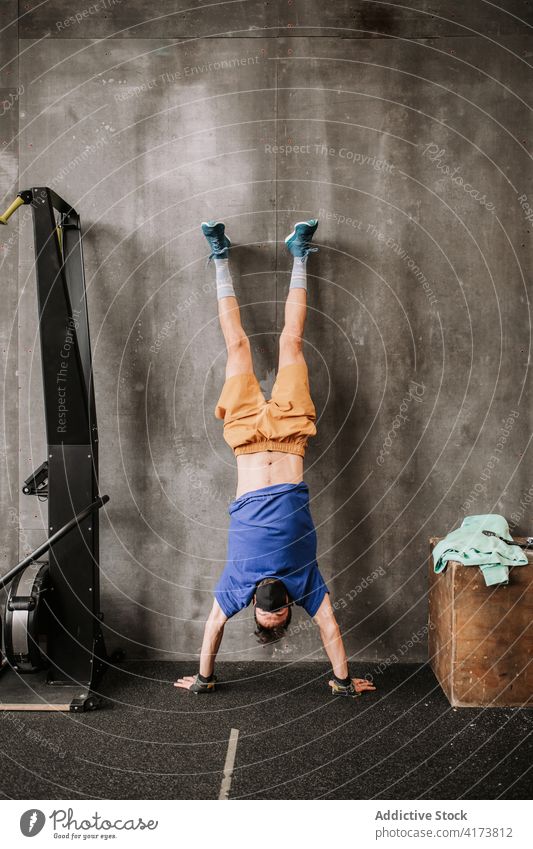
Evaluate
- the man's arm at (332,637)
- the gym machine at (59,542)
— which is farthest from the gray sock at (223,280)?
the man's arm at (332,637)

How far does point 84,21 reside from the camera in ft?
11.4

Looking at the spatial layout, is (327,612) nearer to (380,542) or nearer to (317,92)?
(380,542)

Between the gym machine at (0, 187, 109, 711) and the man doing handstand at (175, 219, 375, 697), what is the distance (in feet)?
1.87

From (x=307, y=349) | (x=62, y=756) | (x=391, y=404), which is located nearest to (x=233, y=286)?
(x=307, y=349)

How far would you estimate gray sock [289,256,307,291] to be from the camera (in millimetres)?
3291

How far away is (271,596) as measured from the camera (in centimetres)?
286

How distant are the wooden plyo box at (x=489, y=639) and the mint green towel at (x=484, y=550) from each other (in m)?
0.04

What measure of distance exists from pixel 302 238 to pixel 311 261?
0.25 m

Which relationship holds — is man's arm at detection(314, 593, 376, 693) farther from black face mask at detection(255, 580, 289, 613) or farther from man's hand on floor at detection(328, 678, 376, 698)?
black face mask at detection(255, 580, 289, 613)

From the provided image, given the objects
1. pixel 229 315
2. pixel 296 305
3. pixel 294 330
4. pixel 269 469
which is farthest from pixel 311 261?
pixel 269 469

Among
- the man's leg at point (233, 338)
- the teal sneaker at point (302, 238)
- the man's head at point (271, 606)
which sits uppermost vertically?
the teal sneaker at point (302, 238)

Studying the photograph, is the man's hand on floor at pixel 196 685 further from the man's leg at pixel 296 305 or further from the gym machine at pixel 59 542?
the man's leg at pixel 296 305

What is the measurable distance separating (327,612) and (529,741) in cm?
100

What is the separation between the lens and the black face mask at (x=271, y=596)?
2.86 m
